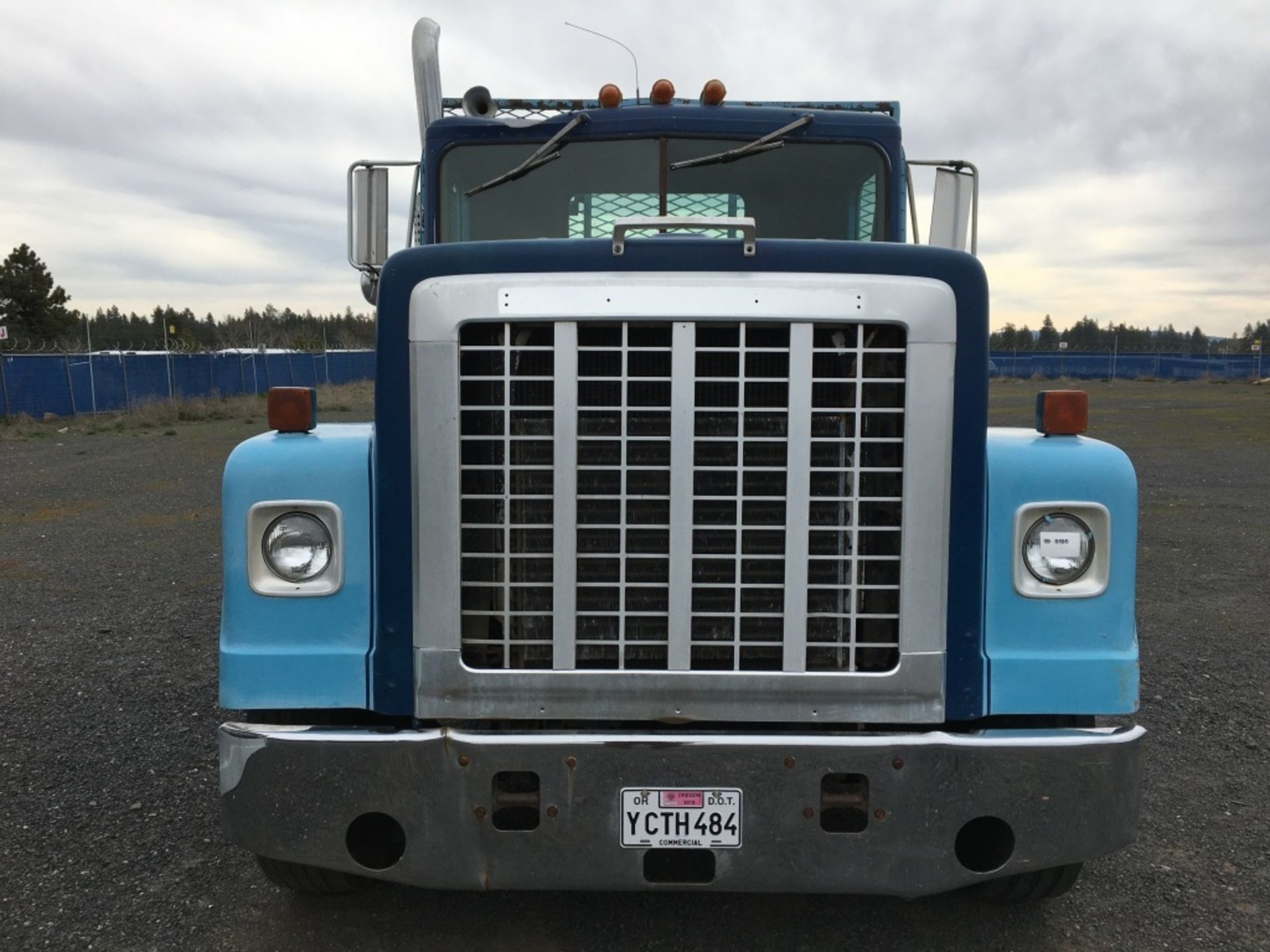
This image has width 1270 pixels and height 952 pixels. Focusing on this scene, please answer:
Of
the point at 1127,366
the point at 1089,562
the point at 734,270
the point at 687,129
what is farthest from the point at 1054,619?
the point at 1127,366

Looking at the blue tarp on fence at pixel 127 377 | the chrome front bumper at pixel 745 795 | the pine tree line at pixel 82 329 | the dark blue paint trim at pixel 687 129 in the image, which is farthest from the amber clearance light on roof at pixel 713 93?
the pine tree line at pixel 82 329

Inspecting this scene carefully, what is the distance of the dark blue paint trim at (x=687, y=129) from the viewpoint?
13.8 ft

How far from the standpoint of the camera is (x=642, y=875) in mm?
2691

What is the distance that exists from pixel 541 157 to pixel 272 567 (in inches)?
84.2

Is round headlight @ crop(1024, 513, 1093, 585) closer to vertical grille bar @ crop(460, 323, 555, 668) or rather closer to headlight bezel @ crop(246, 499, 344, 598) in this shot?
vertical grille bar @ crop(460, 323, 555, 668)

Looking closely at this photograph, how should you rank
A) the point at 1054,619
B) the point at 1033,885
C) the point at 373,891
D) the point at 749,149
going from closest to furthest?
→ the point at 1054,619, the point at 1033,885, the point at 373,891, the point at 749,149

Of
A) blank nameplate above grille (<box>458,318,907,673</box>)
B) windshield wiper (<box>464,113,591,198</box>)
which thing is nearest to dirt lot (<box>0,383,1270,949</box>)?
blank nameplate above grille (<box>458,318,907,673</box>)

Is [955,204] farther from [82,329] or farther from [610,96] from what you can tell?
[82,329]

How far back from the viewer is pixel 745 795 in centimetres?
264

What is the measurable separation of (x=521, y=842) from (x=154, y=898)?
1.47m

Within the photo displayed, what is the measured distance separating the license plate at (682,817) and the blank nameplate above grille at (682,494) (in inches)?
12.7

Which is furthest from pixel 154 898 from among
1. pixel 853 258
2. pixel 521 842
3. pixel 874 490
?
pixel 853 258

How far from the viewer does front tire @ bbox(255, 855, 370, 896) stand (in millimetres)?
3109

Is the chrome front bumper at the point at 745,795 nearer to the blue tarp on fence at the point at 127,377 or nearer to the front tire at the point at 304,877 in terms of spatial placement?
the front tire at the point at 304,877
